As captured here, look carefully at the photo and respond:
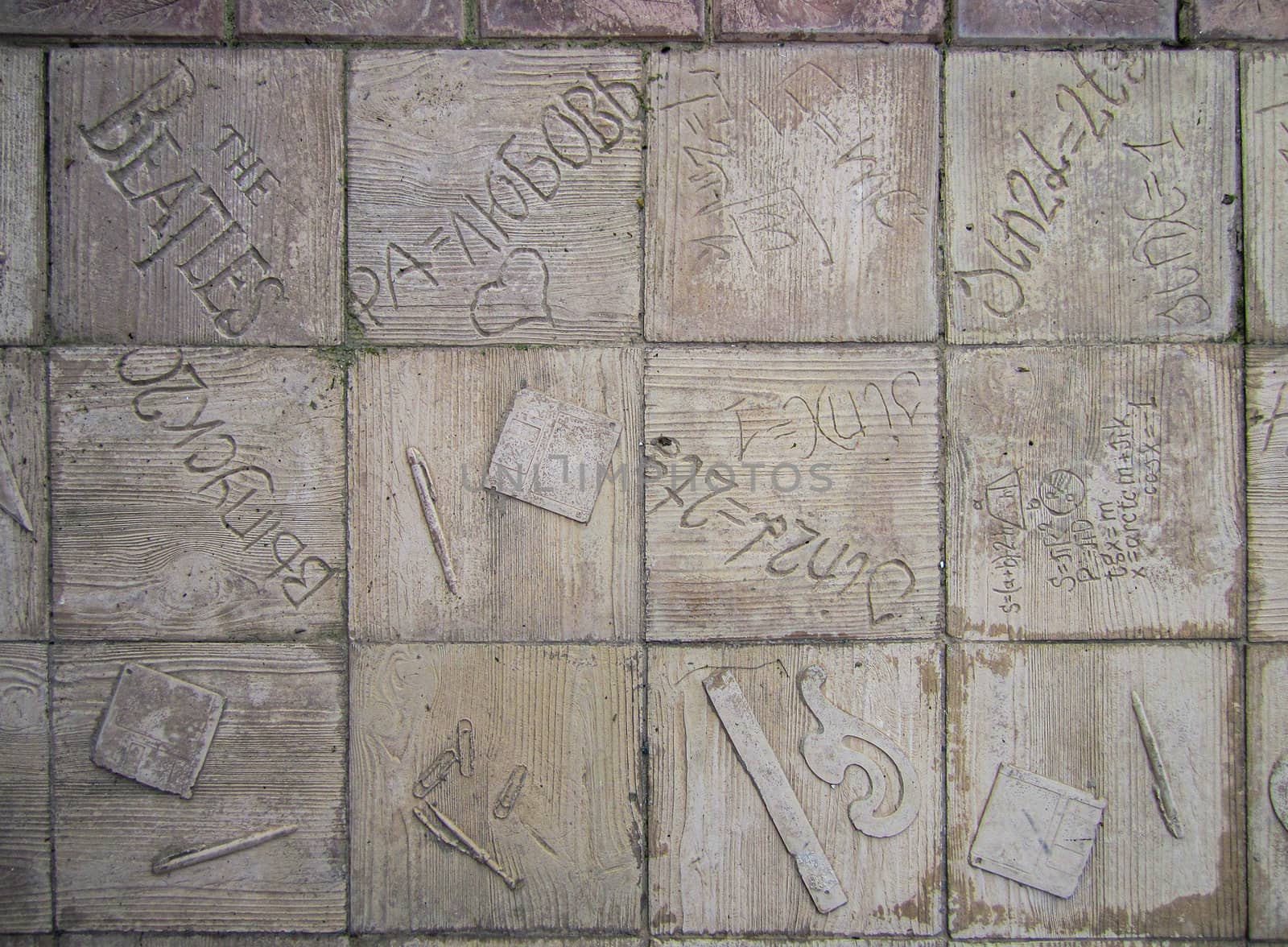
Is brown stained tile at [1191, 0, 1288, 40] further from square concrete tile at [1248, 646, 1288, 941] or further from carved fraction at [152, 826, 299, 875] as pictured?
carved fraction at [152, 826, 299, 875]

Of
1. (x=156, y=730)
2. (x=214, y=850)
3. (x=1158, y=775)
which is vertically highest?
(x=156, y=730)

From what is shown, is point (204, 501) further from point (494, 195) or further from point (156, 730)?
point (494, 195)

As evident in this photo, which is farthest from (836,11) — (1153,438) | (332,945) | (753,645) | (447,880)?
(332,945)

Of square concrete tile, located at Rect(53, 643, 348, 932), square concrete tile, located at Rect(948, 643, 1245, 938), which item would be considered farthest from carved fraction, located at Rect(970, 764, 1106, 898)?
square concrete tile, located at Rect(53, 643, 348, 932)

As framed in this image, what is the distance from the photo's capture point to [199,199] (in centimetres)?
309

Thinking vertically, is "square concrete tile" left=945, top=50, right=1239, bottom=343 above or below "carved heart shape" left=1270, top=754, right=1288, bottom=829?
above

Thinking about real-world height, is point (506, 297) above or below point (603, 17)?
below

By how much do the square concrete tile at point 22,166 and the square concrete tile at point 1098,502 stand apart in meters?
3.34

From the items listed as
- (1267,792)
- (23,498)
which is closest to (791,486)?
(1267,792)

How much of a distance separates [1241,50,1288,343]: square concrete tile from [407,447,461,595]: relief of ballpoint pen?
3022mm

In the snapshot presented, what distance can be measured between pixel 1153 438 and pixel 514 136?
2.57 m

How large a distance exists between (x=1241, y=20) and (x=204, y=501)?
4157mm

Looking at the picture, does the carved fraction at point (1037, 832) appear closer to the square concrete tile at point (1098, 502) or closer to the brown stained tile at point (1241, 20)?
the square concrete tile at point (1098, 502)

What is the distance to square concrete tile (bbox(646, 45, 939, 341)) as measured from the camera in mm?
3080
